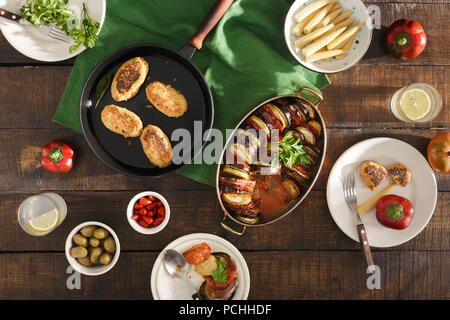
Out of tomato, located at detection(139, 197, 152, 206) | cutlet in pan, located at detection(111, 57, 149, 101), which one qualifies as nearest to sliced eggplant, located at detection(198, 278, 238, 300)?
tomato, located at detection(139, 197, 152, 206)

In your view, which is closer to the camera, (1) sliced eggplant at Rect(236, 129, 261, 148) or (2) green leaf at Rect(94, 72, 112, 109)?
(1) sliced eggplant at Rect(236, 129, 261, 148)

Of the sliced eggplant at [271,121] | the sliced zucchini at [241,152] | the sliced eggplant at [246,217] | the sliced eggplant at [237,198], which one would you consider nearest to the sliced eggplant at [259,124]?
the sliced eggplant at [271,121]

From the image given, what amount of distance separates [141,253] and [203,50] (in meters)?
1.28

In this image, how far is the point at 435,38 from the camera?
229cm

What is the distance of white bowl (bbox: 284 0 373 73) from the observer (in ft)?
6.81

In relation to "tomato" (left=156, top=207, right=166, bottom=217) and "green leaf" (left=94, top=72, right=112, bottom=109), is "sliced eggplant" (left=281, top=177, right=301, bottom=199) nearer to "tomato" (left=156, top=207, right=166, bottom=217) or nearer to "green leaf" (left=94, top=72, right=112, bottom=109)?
"tomato" (left=156, top=207, right=166, bottom=217)

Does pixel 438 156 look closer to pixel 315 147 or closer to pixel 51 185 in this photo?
pixel 315 147

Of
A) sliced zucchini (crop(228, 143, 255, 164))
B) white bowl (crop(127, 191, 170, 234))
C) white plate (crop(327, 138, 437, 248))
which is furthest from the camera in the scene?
white plate (crop(327, 138, 437, 248))

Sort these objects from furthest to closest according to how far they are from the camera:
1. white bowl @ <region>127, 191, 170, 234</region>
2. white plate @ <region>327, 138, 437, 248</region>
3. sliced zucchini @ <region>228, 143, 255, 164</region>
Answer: white plate @ <region>327, 138, 437, 248</region> < white bowl @ <region>127, 191, 170, 234</region> < sliced zucchini @ <region>228, 143, 255, 164</region>

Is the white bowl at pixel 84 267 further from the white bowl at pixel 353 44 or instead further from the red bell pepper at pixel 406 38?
the red bell pepper at pixel 406 38

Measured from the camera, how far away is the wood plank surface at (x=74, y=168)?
227 centimetres

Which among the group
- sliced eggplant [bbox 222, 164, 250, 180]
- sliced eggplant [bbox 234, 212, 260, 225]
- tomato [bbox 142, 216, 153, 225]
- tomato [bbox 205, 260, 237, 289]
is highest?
sliced eggplant [bbox 222, 164, 250, 180]

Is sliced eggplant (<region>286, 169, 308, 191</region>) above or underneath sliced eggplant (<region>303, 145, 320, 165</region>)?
underneath

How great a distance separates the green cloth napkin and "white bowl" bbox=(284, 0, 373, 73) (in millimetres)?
98
